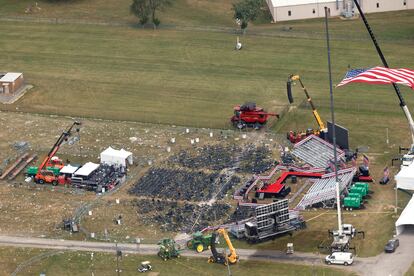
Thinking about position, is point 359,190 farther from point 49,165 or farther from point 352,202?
point 49,165

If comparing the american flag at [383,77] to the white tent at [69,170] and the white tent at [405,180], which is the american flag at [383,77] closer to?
the white tent at [405,180]

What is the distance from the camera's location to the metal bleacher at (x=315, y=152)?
477 feet

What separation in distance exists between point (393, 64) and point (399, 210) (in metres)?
47.0

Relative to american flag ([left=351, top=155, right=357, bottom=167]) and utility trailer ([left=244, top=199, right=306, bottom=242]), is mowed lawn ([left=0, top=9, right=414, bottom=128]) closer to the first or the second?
american flag ([left=351, top=155, right=357, bottom=167])

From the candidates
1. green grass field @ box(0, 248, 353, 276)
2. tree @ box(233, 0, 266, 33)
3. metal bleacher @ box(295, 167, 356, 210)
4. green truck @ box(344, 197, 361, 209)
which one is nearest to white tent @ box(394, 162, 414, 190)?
metal bleacher @ box(295, 167, 356, 210)

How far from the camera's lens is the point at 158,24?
199375mm

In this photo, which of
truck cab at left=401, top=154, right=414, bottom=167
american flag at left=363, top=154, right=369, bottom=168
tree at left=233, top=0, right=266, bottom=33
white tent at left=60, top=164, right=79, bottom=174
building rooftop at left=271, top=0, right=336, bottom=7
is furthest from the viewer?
building rooftop at left=271, top=0, right=336, bottom=7

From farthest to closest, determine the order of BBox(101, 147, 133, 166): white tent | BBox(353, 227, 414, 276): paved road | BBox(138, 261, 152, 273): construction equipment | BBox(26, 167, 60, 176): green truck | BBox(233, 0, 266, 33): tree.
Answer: BBox(233, 0, 266, 33): tree → BBox(101, 147, 133, 166): white tent → BBox(26, 167, 60, 176): green truck → BBox(138, 261, 152, 273): construction equipment → BBox(353, 227, 414, 276): paved road

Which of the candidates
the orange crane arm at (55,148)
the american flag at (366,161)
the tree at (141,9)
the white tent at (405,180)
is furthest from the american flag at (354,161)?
the tree at (141,9)

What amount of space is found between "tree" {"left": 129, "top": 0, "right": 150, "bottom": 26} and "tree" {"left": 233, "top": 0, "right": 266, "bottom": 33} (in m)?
12.9

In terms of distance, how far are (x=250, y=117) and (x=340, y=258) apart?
38109 mm

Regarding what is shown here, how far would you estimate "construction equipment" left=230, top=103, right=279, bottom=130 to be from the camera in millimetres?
157625

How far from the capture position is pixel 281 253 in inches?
4958

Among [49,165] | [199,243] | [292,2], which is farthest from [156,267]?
[292,2]
